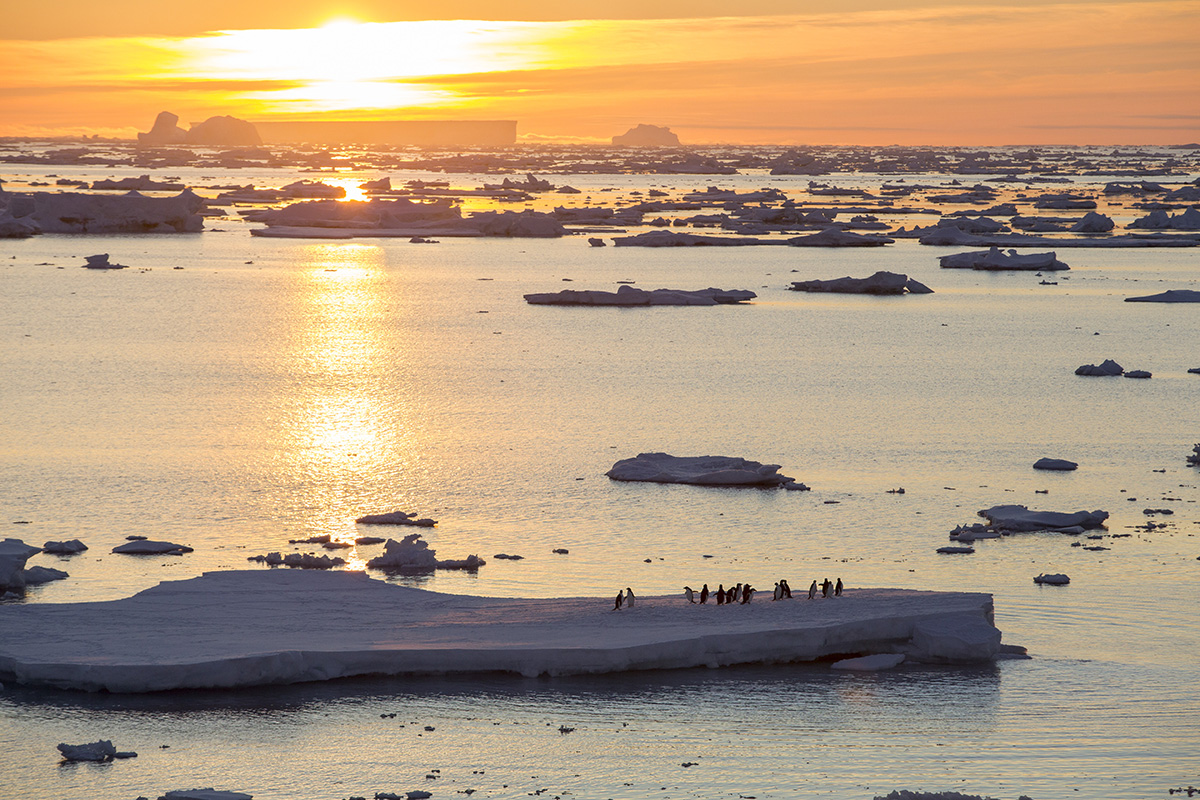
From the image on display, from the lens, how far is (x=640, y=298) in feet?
122

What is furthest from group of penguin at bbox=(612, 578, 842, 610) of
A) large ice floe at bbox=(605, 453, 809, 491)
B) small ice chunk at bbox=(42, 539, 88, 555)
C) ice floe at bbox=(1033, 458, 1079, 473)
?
ice floe at bbox=(1033, 458, 1079, 473)

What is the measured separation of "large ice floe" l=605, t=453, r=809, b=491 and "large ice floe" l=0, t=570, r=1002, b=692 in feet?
15.8

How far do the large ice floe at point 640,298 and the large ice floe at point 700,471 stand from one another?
1862 centimetres

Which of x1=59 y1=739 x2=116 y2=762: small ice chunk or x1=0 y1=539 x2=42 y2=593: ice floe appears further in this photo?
x1=0 y1=539 x2=42 y2=593: ice floe

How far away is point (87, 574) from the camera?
13727 mm

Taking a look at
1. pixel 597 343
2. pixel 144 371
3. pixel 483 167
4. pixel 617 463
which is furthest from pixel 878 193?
pixel 617 463

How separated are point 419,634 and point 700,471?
279 inches

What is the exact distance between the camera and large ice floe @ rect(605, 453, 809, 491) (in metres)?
17.6

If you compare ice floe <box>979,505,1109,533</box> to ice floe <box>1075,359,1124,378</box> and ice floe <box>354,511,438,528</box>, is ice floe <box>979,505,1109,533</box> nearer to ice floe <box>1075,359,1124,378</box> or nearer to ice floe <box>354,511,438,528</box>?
ice floe <box>354,511,438,528</box>

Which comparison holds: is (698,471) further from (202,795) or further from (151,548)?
(202,795)

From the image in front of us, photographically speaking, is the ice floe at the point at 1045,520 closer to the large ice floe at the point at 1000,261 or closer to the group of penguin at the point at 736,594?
the group of penguin at the point at 736,594

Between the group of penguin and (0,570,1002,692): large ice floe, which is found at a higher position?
the group of penguin

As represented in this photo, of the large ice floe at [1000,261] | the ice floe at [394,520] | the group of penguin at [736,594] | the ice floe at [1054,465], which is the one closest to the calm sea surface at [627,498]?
the ice floe at [394,520]

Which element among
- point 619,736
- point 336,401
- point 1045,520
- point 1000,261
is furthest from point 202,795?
point 1000,261
